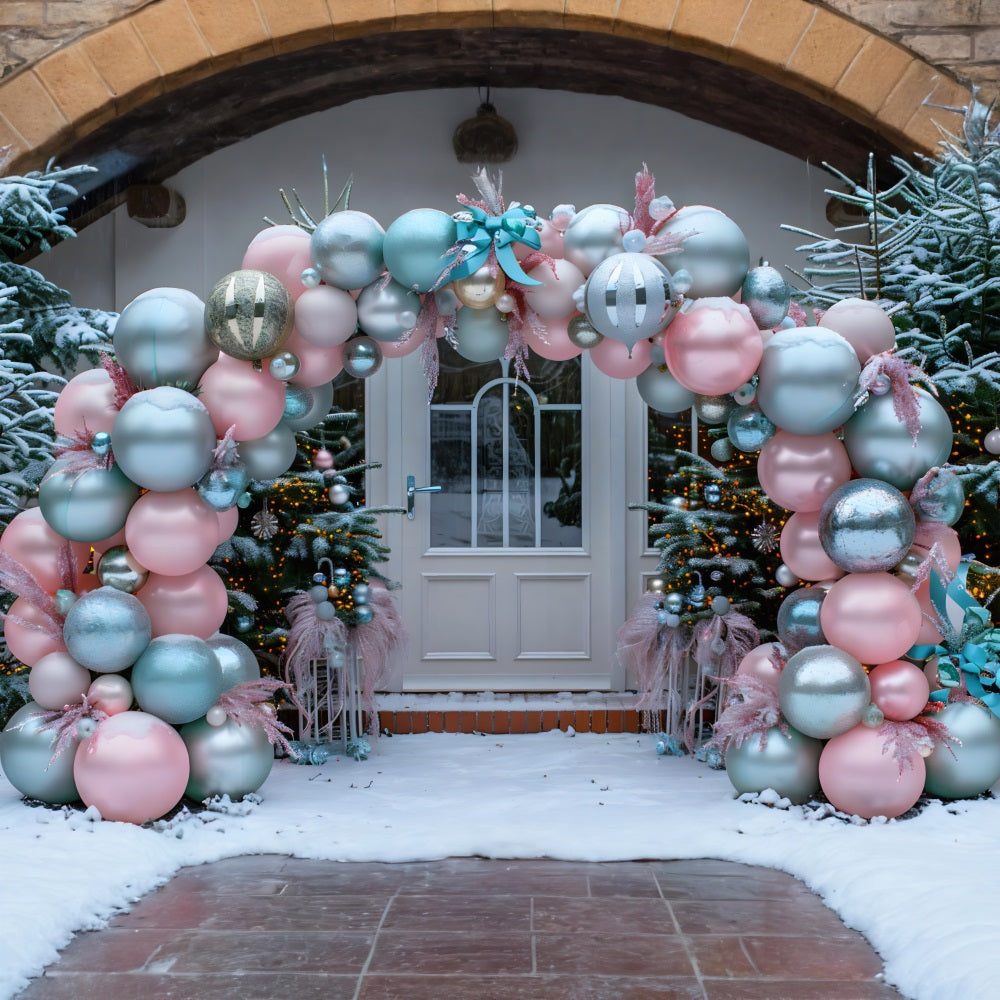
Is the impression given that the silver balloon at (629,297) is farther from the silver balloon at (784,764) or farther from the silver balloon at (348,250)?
the silver balloon at (784,764)

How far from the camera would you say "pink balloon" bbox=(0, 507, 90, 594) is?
3473 mm

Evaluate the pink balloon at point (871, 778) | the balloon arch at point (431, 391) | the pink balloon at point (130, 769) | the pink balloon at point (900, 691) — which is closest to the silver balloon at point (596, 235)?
the balloon arch at point (431, 391)

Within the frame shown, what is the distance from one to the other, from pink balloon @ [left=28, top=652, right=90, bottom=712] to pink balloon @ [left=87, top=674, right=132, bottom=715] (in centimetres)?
5

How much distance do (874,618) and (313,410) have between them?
1.85m

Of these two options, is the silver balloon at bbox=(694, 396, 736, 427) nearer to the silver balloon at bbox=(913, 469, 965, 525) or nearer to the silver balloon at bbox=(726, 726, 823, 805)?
the silver balloon at bbox=(913, 469, 965, 525)

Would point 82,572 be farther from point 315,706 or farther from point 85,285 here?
point 85,285

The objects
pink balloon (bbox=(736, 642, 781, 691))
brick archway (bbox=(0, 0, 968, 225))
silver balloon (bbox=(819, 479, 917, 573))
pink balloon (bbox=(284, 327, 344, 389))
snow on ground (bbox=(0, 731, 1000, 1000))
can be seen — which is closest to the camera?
snow on ground (bbox=(0, 731, 1000, 1000))

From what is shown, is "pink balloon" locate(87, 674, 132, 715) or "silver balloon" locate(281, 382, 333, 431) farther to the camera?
"silver balloon" locate(281, 382, 333, 431)

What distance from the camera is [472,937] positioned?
8.45ft

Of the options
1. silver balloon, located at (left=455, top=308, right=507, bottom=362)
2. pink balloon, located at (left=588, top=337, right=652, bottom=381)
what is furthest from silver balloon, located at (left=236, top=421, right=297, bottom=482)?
pink balloon, located at (left=588, top=337, right=652, bottom=381)

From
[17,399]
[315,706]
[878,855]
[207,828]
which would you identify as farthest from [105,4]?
[878,855]

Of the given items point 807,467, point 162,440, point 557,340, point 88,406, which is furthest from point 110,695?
point 807,467

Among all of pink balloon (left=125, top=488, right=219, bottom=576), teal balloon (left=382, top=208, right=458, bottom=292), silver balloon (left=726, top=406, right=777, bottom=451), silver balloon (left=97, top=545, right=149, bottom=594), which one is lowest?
silver balloon (left=97, top=545, right=149, bottom=594)

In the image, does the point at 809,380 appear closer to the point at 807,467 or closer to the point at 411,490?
the point at 807,467
